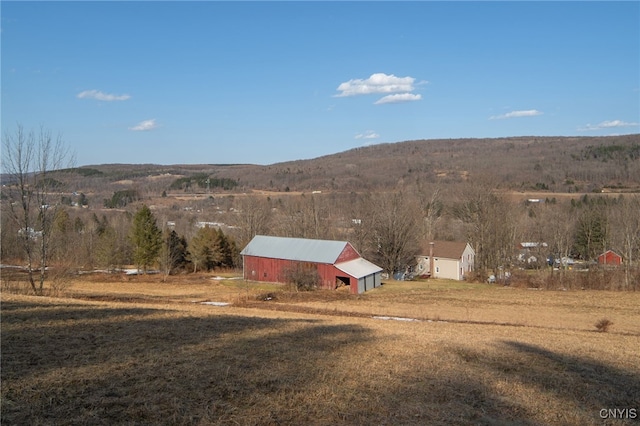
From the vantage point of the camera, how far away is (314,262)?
40094 mm

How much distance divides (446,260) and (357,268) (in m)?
18.4

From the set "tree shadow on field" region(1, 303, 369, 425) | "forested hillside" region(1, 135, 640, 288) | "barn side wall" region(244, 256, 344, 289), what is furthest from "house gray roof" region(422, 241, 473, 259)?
"tree shadow on field" region(1, 303, 369, 425)

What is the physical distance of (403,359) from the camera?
11008 mm

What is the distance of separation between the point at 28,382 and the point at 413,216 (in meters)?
53.5

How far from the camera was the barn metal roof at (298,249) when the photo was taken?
40341mm

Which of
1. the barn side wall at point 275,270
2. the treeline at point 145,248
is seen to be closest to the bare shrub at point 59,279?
the barn side wall at point 275,270

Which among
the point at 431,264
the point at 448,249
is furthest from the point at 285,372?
the point at 431,264

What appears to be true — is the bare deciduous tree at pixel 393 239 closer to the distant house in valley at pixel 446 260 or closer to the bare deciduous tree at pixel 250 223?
the distant house in valley at pixel 446 260

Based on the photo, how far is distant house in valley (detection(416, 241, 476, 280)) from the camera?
5394 cm

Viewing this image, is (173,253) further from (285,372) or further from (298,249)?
(285,372)

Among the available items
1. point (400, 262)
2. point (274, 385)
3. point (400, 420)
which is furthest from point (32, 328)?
point (400, 262)

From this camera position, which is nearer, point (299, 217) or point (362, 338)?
point (362, 338)

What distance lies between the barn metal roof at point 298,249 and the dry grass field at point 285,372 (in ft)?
78.2

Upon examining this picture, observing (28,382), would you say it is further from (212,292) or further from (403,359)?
(212,292)
